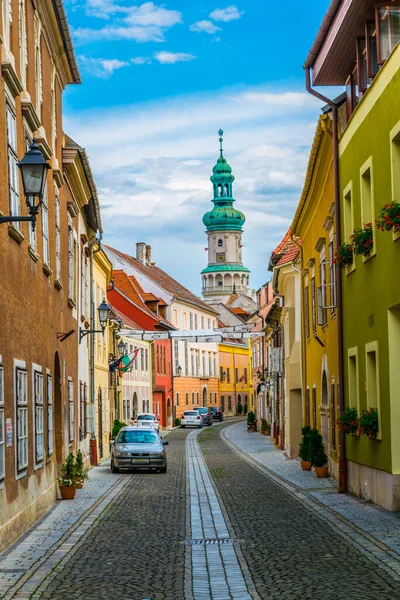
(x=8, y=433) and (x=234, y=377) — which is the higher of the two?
(x=234, y=377)

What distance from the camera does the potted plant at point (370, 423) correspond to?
1691cm

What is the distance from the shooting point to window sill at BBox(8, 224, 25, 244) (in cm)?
1367

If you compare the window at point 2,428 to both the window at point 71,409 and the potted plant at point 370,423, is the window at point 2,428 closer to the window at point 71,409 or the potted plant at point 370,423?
the potted plant at point 370,423

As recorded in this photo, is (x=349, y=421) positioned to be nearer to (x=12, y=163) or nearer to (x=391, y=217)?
(x=391, y=217)

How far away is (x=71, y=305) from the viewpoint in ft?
78.8

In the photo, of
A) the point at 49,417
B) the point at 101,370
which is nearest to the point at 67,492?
the point at 49,417

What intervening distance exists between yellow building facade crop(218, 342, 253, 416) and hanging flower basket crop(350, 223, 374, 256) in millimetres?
87712


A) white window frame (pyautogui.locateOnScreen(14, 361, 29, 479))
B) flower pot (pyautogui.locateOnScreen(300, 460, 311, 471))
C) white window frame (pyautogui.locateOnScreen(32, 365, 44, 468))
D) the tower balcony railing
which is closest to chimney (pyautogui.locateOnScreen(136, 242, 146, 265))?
flower pot (pyautogui.locateOnScreen(300, 460, 311, 471))

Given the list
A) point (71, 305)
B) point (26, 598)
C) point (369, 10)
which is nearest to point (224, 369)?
point (71, 305)

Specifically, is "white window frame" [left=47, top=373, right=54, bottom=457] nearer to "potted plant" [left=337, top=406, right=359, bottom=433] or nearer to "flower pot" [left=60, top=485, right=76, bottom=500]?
"flower pot" [left=60, top=485, right=76, bottom=500]

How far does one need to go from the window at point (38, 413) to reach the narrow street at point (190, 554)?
112 centimetres

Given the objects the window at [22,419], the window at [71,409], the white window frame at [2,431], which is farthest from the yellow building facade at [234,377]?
the white window frame at [2,431]

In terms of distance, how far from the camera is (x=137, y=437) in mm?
31422

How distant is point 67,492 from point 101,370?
651 inches
